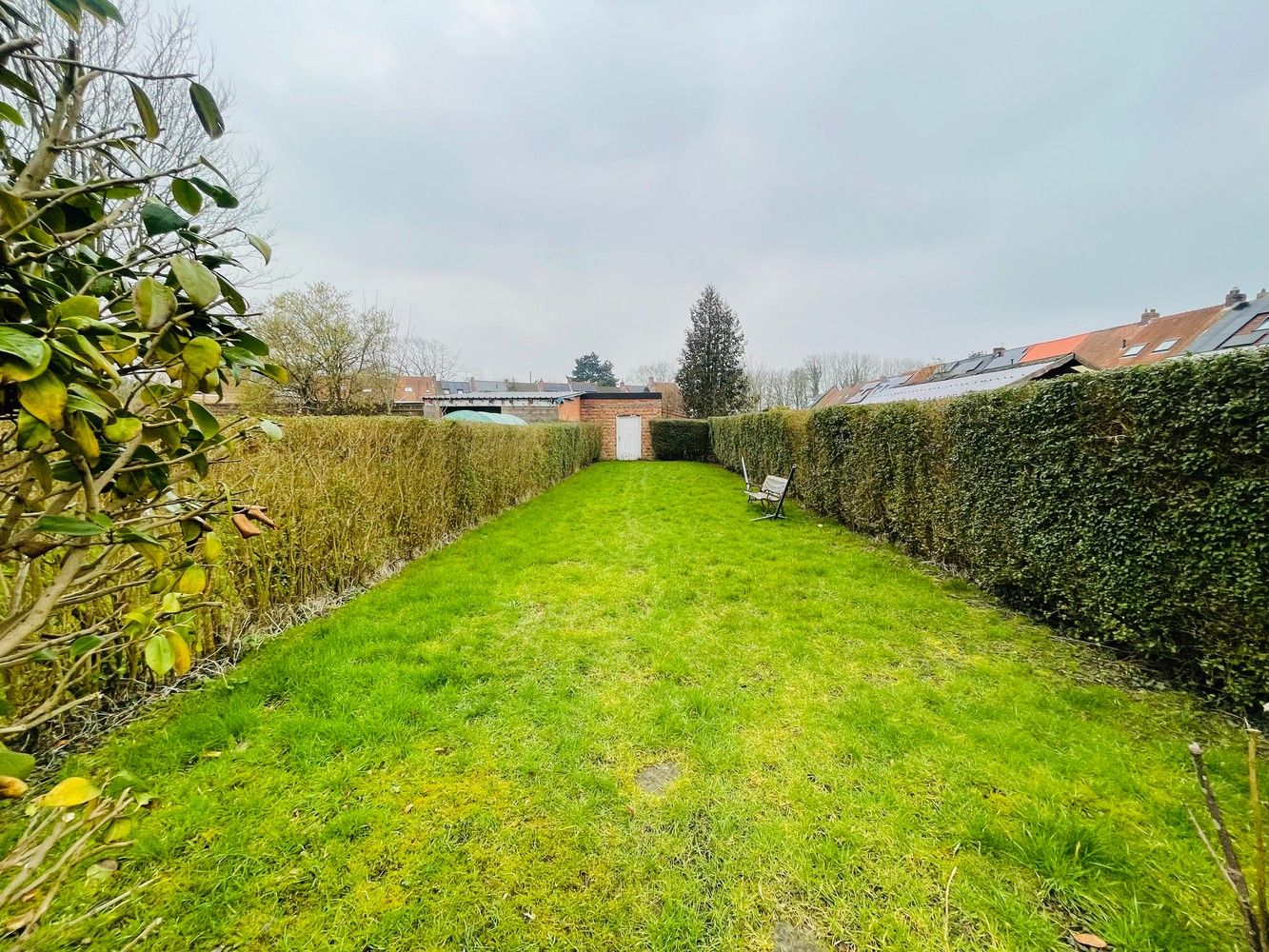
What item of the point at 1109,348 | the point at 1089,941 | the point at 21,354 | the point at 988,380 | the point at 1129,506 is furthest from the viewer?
the point at 1109,348

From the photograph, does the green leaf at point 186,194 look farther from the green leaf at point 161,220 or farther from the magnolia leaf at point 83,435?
the magnolia leaf at point 83,435

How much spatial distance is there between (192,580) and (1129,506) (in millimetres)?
4700

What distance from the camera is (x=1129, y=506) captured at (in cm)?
299

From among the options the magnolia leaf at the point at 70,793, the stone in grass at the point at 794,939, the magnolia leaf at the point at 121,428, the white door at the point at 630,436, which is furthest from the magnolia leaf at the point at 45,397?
the white door at the point at 630,436

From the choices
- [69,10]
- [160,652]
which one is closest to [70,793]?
[160,652]

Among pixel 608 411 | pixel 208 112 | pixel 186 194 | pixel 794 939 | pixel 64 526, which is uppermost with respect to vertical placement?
pixel 608 411

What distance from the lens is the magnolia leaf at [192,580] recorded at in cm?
104

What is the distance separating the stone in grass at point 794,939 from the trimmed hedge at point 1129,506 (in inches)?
113

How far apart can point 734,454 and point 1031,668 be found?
12.9m

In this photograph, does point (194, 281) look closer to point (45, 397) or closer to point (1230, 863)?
point (45, 397)

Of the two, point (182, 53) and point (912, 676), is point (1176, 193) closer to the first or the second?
point (912, 676)

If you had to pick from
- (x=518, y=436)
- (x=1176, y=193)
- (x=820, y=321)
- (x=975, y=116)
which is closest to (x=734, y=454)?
(x=518, y=436)

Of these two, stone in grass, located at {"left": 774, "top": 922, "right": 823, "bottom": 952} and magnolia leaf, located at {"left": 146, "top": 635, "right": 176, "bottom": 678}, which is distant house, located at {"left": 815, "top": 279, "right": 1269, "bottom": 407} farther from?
magnolia leaf, located at {"left": 146, "top": 635, "right": 176, "bottom": 678}

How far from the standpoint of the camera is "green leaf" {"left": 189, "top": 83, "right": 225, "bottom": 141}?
0.99 m
